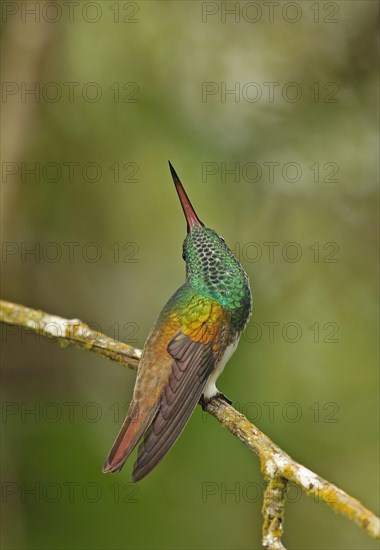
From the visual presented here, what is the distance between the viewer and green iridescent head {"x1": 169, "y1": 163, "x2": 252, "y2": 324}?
3.82 metres

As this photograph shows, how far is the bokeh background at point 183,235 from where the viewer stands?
3.99 metres

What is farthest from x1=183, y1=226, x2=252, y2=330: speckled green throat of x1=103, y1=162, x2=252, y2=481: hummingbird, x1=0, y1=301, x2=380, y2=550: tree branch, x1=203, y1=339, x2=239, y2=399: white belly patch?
x1=0, y1=301, x2=380, y2=550: tree branch

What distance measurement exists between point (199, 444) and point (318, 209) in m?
2.75

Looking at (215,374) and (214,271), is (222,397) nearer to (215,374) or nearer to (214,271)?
(215,374)

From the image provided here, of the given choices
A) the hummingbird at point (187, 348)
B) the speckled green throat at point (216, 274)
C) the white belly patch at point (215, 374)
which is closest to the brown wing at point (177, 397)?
the hummingbird at point (187, 348)

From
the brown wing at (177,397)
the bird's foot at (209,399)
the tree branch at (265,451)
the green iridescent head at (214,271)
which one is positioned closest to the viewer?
the tree branch at (265,451)

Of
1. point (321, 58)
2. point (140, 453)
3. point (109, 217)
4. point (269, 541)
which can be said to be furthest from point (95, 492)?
point (321, 58)

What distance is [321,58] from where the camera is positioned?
21.6 feet

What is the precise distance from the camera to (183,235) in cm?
591

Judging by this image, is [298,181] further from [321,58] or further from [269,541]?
[269,541]

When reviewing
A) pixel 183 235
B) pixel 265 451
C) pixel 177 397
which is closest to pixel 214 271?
pixel 177 397

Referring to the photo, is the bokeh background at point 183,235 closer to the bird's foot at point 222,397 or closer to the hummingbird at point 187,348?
the bird's foot at point 222,397

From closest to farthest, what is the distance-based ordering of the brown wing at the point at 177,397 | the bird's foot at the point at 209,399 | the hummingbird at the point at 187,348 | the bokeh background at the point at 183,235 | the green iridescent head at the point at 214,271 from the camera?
the brown wing at the point at 177,397
the hummingbird at the point at 187,348
the bird's foot at the point at 209,399
the green iridescent head at the point at 214,271
the bokeh background at the point at 183,235

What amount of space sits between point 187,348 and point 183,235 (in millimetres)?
2383
